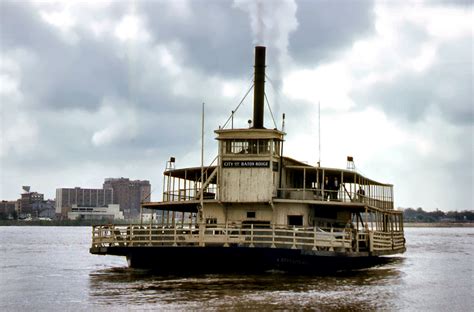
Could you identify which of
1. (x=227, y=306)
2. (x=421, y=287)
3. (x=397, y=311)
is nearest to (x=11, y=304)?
(x=227, y=306)

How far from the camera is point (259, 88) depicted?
46625 mm

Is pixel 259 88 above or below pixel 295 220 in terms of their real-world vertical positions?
above

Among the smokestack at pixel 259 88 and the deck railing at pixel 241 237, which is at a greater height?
the smokestack at pixel 259 88

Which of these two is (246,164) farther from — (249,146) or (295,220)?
(295,220)

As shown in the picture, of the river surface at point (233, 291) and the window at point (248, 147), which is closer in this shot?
the river surface at point (233, 291)

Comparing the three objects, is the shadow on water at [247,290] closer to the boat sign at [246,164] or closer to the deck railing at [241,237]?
the deck railing at [241,237]

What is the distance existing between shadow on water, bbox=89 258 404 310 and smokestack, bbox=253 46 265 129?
10287 millimetres

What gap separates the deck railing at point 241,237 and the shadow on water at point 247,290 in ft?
5.18

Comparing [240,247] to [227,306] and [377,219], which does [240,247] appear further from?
[377,219]

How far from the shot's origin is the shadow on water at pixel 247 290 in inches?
1147

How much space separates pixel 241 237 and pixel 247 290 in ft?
18.7

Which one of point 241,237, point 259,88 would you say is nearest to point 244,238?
point 241,237

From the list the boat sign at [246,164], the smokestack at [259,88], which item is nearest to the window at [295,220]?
the boat sign at [246,164]

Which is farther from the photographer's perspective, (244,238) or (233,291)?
(244,238)
